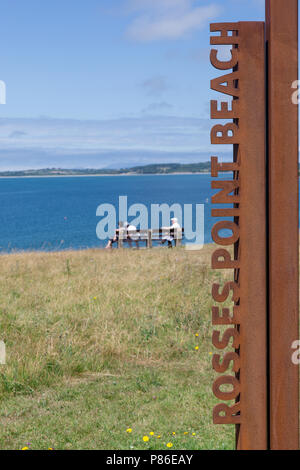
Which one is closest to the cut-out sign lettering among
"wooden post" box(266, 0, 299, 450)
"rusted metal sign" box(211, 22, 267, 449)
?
"rusted metal sign" box(211, 22, 267, 449)

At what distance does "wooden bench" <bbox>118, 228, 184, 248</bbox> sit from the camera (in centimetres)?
2000

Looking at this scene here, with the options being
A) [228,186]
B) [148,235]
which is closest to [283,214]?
[228,186]

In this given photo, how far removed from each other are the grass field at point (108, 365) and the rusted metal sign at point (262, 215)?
5.30ft

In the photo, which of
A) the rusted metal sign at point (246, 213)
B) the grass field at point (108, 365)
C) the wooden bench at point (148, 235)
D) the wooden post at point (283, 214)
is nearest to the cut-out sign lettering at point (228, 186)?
the rusted metal sign at point (246, 213)

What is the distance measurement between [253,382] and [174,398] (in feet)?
7.96

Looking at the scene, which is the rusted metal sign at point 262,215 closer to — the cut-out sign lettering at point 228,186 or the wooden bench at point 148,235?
the cut-out sign lettering at point 228,186

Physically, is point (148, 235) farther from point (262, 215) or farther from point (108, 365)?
point (262, 215)

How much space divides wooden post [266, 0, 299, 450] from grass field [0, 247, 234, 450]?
1.62 meters

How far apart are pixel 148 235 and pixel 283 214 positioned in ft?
58.6

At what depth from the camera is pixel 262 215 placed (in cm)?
213

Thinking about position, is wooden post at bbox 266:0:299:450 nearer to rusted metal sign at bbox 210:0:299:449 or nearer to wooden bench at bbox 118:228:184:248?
rusted metal sign at bbox 210:0:299:449

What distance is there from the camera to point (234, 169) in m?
2.14

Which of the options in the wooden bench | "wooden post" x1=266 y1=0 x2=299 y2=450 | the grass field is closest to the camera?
"wooden post" x1=266 y1=0 x2=299 y2=450

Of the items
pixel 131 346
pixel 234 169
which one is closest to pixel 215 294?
pixel 234 169
